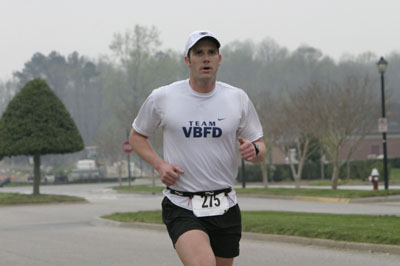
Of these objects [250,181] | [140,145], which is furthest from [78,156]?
[140,145]

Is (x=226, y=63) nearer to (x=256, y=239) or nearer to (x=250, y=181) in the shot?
(x=250, y=181)

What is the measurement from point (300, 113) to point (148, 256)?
2564 cm

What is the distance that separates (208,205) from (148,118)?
0.77 metres

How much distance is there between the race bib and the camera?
517 centimetres

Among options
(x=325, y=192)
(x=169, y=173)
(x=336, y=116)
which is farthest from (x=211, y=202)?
(x=336, y=116)

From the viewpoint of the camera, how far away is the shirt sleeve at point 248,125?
5488 mm

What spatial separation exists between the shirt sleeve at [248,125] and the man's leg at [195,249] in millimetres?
815

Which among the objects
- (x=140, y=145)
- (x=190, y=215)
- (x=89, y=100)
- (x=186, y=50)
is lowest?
(x=190, y=215)

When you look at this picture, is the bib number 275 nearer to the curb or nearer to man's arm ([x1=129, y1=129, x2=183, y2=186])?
man's arm ([x1=129, y1=129, x2=183, y2=186])

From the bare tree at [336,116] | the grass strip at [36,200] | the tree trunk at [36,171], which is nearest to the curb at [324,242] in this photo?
the grass strip at [36,200]

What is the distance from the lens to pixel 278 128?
41594 millimetres

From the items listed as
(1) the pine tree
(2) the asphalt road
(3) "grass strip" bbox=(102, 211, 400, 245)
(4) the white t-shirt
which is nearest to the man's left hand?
(4) the white t-shirt

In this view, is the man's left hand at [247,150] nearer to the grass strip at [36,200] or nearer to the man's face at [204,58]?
the man's face at [204,58]

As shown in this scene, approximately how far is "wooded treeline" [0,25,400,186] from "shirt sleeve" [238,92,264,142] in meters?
27.7
